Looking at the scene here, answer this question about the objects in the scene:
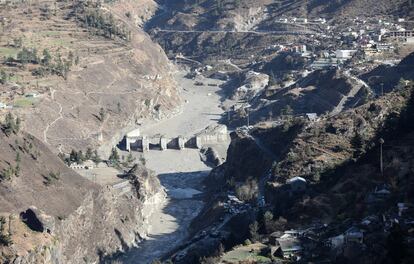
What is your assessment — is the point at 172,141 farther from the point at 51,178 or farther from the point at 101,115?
the point at 51,178

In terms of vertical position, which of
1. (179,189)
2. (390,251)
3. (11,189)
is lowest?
(179,189)

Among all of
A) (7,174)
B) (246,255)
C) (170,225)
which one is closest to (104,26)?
(170,225)

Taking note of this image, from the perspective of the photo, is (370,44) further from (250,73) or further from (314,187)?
(314,187)

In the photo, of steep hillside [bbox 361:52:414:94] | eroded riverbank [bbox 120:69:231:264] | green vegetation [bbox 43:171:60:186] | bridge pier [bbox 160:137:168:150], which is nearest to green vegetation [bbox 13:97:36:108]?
eroded riverbank [bbox 120:69:231:264]

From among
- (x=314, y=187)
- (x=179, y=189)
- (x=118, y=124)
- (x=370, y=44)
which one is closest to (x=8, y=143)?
(x=179, y=189)

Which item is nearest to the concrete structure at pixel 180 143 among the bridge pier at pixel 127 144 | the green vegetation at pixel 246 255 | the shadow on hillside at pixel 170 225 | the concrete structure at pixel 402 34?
the bridge pier at pixel 127 144
